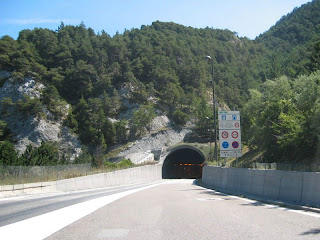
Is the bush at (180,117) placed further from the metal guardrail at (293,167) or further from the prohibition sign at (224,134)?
the metal guardrail at (293,167)

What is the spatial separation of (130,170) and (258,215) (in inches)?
1479

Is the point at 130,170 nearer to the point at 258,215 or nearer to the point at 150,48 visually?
the point at 258,215

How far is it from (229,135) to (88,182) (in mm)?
12401

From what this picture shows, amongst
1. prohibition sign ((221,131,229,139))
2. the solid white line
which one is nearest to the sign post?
prohibition sign ((221,131,229,139))

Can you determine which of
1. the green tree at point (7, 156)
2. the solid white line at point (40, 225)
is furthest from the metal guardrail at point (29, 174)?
the green tree at point (7, 156)

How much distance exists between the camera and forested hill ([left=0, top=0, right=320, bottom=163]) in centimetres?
9844

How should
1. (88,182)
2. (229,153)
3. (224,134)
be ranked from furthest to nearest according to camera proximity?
(88,182), (224,134), (229,153)

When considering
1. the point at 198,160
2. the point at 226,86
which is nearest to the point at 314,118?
the point at 198,160

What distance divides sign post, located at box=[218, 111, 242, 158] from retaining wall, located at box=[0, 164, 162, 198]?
36.2 ft

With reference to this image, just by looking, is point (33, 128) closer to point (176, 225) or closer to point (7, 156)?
point (7, 156)

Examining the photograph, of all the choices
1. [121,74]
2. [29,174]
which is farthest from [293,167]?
[121,74]

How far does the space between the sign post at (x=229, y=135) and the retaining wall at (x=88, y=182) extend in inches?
434

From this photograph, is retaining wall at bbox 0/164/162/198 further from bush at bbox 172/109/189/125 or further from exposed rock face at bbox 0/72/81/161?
bush at bbox 172/109/189/125

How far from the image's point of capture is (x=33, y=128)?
87.3 m
